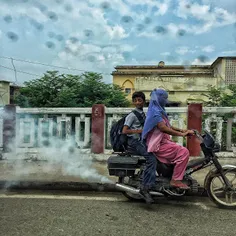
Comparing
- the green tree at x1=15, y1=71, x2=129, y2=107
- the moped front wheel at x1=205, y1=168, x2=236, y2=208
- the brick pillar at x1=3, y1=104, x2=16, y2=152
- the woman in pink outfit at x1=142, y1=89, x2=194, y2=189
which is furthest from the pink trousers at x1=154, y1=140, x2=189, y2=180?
the green tree at x1=15, y1=71, x2=129, y2=107

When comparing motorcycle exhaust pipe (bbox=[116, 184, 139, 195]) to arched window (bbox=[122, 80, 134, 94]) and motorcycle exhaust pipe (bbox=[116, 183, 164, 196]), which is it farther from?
arched window (bbox=[122, 80, 134, 94])

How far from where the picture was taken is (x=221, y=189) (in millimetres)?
4152

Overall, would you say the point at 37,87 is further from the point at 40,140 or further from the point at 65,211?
the point at 65,211

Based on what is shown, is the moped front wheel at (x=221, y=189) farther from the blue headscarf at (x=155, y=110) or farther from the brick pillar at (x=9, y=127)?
the brick pillar at (x=9, y=127)

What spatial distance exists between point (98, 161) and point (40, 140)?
1.46 meters

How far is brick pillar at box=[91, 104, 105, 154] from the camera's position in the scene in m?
6.76

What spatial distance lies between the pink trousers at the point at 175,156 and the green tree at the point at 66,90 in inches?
208

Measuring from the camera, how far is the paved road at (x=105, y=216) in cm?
331

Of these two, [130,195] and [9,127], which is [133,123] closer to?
[130,195]

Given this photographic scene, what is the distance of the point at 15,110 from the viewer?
6.95m

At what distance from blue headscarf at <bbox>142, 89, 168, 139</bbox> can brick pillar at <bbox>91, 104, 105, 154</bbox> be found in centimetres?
273

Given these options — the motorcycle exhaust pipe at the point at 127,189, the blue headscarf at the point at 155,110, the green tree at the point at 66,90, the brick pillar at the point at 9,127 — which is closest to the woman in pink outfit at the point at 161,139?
the blue headscarf at the point at 155,110

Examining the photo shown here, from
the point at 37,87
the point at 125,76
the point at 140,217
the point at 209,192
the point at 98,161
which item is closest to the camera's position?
the point at 140,217

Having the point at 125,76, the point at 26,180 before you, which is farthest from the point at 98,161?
the point at 125,76
